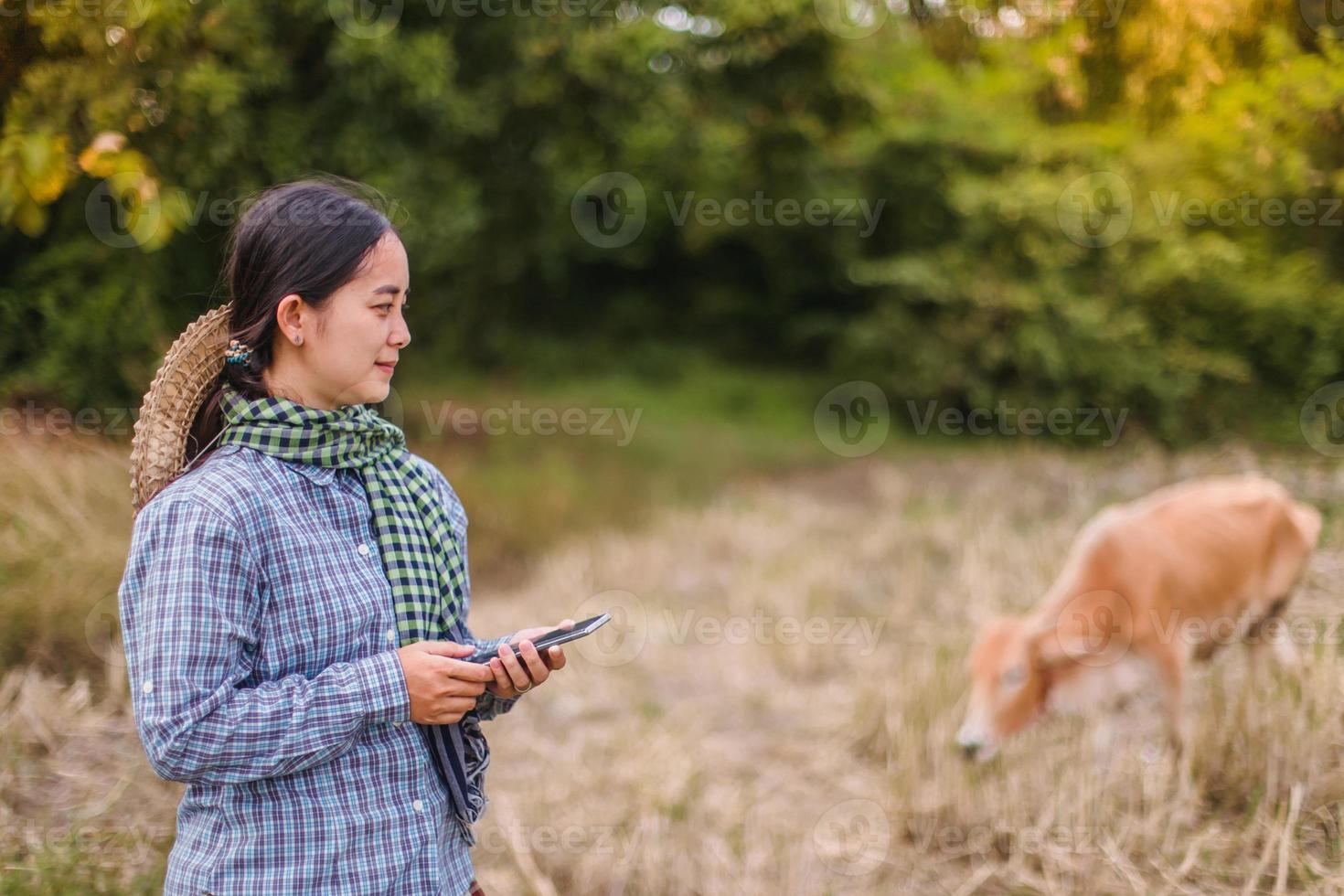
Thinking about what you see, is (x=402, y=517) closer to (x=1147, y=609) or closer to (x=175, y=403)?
(x=175, y=403)

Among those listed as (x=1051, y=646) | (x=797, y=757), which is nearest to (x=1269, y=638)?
(x=1051, y=646)

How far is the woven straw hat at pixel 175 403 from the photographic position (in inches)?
66.3

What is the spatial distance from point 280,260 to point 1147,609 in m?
3.49

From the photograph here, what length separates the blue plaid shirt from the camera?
1459mm

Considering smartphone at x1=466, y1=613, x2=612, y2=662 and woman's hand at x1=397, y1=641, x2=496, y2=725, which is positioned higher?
smartphone at x1=466, y1=613, x2=612, y2=662

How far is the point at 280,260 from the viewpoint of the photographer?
1.66 m

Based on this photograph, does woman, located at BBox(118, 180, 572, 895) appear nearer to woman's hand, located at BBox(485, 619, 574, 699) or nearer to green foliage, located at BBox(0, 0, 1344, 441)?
woman's hand, located at BBox(485, 619, 574, 699)

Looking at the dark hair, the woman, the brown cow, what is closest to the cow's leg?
the brown cow

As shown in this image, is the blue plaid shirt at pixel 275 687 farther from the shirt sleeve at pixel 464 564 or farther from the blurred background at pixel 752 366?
the blurred background at pixel 752 366

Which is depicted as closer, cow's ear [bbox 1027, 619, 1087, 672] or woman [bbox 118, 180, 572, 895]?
woman [bbox 118, 180, 572, 895]

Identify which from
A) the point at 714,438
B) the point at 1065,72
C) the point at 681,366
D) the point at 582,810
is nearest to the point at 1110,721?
the point at 582,810

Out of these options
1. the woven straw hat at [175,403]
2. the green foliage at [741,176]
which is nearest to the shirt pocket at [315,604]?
the woven straw hat at [175,403]

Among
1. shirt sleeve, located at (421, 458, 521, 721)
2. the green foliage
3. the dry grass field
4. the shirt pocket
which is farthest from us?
the green foliage

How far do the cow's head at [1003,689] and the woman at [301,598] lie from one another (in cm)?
255
